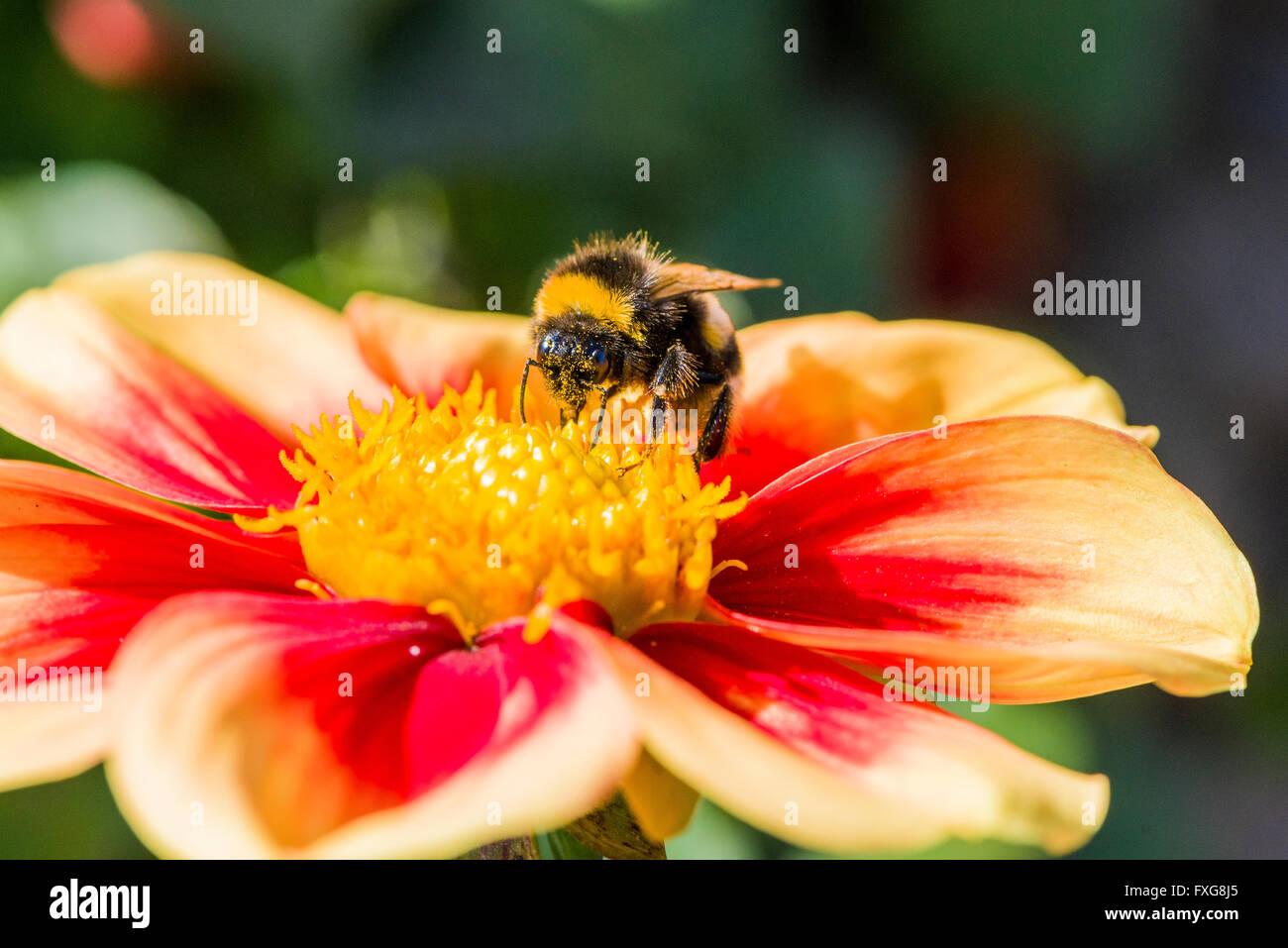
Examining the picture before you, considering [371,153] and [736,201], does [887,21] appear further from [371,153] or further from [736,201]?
[371,153]

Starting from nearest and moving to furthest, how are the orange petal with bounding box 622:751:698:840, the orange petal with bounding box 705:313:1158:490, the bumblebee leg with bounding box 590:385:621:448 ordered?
1. the orange petal with bounding box 622:751:698:840
2. the bumblebee leg with bounding box 590:385:621:448
3. the orange petal with bounding box 705:313:1158:490

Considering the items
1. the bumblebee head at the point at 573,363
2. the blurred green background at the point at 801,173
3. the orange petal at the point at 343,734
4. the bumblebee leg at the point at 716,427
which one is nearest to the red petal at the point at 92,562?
the orange petal at the point at 343,734

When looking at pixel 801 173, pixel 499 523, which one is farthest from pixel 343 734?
pixel 801 173

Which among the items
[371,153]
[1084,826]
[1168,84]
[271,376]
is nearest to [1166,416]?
[1168,84]

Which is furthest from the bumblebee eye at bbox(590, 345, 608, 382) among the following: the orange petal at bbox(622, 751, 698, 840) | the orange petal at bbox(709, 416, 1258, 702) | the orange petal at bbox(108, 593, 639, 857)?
the orange petal at bbox(622, 751, 698, 840)

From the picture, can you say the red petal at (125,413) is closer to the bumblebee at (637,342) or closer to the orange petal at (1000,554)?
the bumblebee at (637,342)

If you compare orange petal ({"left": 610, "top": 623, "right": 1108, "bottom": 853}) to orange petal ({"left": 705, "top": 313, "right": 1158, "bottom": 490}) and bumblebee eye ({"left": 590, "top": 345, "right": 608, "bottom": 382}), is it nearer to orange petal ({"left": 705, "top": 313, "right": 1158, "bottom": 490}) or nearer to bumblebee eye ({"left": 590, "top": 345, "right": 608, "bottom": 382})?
bumblebee eye ({"left": 590, "top": 345, "right": 608, "bottom": 382})
